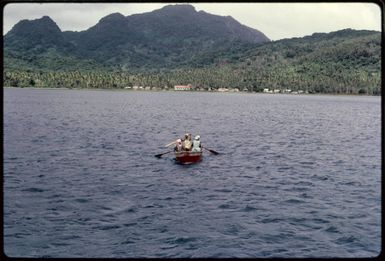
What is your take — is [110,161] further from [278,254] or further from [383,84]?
[383,84]

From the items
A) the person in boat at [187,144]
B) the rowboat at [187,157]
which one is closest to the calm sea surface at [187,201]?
the rowboat at [187,157]

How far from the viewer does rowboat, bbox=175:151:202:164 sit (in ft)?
109

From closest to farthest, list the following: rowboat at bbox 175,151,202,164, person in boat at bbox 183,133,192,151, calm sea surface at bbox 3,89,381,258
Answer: calm sea surface at bbox 3,89,381,258
person in boat at bbox 183,133,192,151
rowboat at bbox 175,151,202,164

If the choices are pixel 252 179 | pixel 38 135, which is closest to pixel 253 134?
pixel 38 135

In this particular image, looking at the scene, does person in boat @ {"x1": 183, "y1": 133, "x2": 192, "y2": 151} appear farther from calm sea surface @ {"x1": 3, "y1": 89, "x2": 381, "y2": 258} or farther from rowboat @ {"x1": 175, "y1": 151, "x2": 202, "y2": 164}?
calm sea surface @ {"x1": 3, "y1": 89, "x2": 381, "y2": 258}

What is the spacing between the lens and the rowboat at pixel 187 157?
3338 centimetres

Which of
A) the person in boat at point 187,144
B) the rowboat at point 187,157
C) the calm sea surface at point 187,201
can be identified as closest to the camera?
the calm sea surface at point 187,201

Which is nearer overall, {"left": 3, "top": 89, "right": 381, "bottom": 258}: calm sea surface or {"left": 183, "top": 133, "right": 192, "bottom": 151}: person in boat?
{"left": 3, "top": 89, "right": 381, "bottom": 258}: calm sea surface

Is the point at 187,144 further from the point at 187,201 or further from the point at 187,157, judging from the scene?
the point at 187,201

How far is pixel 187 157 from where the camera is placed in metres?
33.7

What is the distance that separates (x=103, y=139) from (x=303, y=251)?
3850 centimetres

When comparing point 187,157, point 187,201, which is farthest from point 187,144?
point 187,201

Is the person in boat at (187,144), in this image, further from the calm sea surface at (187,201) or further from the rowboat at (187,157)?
the calm sea surface at (187,201)

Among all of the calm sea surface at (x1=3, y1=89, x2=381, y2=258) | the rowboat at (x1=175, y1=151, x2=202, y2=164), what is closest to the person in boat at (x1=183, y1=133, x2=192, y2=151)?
the rowboat at (x1=175, y1=151, x2=202, y2=164)
